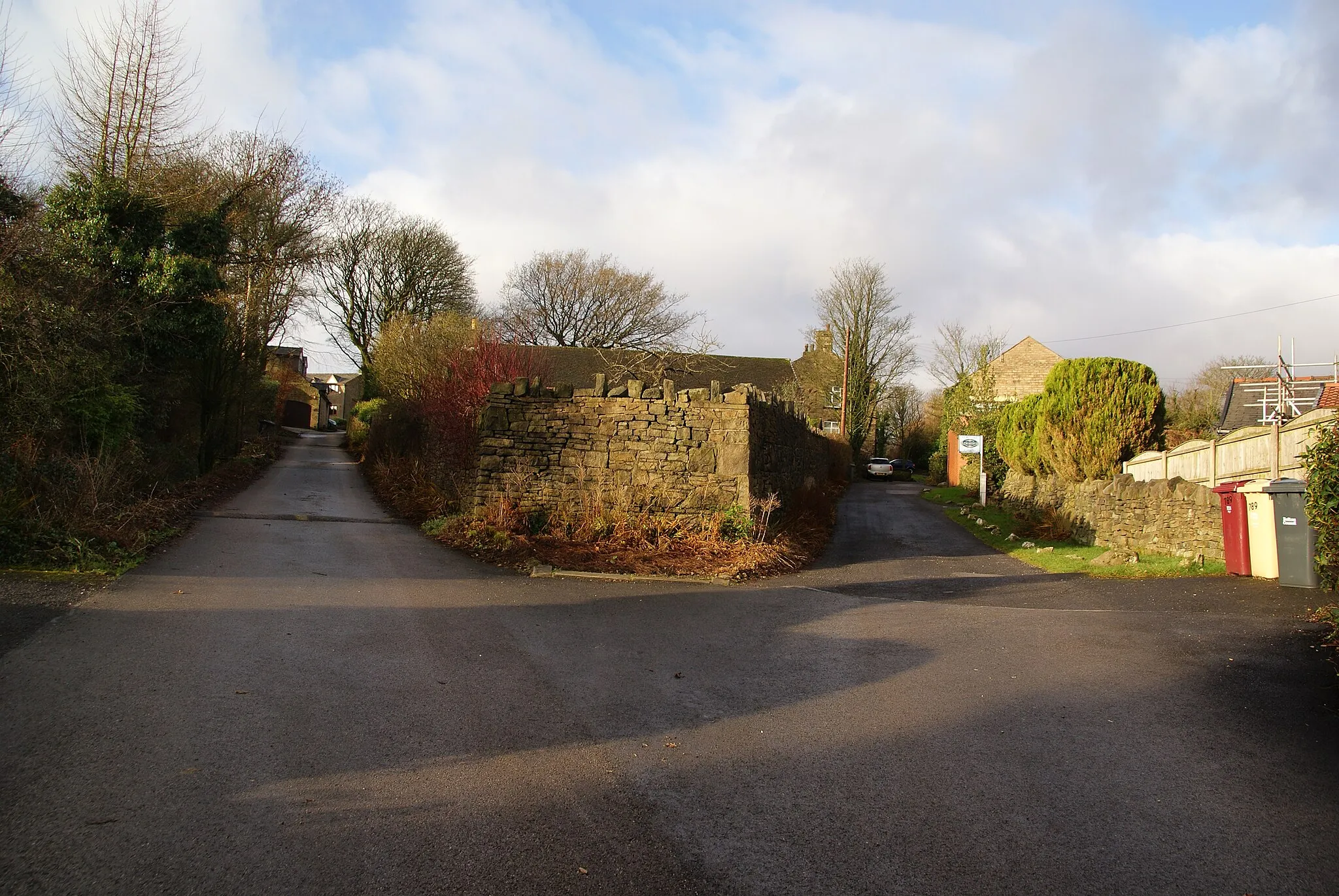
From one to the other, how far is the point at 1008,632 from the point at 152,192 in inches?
664

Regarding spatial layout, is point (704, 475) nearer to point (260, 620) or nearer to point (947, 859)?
point (260, 620)

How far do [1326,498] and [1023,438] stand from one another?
16406 mm

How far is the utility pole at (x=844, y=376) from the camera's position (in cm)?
4534

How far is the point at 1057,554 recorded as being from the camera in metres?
15.4

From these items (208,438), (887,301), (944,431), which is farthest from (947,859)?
(887,301)

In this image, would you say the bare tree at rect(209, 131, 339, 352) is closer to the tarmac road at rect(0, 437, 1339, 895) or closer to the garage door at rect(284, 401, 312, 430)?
Result: the tarmac road at rect(0, 437, 1339, 895)

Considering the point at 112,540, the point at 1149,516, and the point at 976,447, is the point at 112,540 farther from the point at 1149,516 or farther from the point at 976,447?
the point at 976,447

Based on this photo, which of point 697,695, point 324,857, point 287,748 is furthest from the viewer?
point 697,695

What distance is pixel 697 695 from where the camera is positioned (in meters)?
6.06

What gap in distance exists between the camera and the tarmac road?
3480 millimetres

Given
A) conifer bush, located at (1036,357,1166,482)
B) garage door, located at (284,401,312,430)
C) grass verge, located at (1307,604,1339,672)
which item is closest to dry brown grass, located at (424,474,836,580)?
grass verge, located at (1307,604,1339,672)

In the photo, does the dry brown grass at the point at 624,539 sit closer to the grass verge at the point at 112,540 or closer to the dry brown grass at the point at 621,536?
the dry brown grass at the point at 621,536

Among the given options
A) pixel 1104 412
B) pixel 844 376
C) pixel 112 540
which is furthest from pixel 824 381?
pixel 112 540

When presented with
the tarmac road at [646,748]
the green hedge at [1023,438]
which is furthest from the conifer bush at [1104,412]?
the tarmac road at [646,748]
